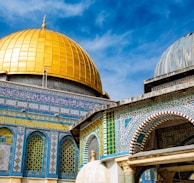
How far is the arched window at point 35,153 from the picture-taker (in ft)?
46.2

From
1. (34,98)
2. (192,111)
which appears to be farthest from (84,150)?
(34,98)

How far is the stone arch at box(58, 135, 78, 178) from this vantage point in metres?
14.6

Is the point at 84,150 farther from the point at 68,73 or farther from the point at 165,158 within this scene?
the point at 68,73

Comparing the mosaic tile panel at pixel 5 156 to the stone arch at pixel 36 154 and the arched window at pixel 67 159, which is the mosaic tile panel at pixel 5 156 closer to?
the stone arch at pixel 36 154

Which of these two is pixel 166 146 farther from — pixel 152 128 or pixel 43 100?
pixel 43 100

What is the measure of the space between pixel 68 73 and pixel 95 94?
226 centimetres

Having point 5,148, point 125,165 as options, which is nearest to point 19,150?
point 5,148

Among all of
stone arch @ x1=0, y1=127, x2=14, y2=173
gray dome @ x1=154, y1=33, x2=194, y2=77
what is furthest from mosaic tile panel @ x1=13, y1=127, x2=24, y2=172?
gray dome @ x1=154, y1=33, x2=194, y2=77

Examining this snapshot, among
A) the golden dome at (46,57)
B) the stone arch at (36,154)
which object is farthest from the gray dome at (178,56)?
the golden dome at (46,57)

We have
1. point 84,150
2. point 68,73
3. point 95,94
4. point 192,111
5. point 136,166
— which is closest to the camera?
point 192,111

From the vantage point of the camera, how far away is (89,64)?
790 inches

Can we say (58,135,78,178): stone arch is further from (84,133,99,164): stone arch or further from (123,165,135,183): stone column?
(123,165,135,183): stone column

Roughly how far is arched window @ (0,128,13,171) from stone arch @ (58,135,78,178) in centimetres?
229

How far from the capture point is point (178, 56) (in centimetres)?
1076
